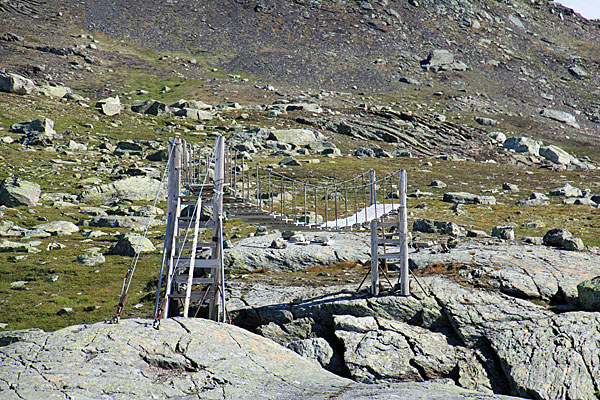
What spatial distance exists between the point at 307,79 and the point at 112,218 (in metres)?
106

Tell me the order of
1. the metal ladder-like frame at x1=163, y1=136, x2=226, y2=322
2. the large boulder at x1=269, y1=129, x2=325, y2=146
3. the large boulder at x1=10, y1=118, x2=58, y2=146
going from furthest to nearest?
the large boulder at x1=269, y1=129, x2=325, y2=146 → the large boulder at x1=10, y1=118, x2=58, y2=146 → the metal ladder-like frame at x1=163, y1=136, x2=226, y2=322

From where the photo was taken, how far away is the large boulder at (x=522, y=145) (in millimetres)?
109150

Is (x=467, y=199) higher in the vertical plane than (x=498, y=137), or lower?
lower

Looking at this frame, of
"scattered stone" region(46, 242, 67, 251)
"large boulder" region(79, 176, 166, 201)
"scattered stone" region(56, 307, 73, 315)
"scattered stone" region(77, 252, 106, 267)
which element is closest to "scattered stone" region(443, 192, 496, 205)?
"large boulder" region(79, 176, 166, 201)

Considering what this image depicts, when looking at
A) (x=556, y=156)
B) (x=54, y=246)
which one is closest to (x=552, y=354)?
(x=54, y=246)

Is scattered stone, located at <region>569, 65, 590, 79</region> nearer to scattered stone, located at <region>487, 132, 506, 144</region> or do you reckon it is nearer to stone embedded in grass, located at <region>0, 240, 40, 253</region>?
scattered stone, located at <region>487, 132, 506, 144</region>

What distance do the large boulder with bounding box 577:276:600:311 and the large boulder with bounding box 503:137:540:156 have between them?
3803 inches

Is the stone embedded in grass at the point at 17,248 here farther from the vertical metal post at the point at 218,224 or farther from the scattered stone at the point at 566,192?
the scattered stone at the point at 566,192

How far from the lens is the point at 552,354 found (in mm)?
17000

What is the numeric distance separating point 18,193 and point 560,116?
451 ft

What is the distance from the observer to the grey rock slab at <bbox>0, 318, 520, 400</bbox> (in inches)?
409

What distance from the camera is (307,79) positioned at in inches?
5797

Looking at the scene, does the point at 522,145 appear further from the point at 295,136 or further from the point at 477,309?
the point at 477,309

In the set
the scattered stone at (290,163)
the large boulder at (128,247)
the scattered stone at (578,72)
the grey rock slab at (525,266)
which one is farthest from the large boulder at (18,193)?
the scattered stone at (578,72)
